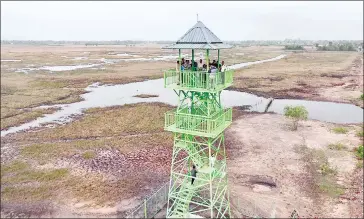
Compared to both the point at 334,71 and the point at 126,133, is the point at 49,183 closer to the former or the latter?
the point at 126,133

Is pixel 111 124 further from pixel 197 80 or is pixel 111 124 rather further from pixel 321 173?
pixel 197 80

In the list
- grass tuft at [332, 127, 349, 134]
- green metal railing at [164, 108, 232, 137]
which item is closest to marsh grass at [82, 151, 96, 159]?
green metal railing at [164, 108, 232, 137]

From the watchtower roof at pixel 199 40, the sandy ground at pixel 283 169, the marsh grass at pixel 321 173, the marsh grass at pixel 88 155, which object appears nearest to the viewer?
the watchtower roof at pixel 199 40

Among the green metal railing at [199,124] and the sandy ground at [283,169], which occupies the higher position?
the green metal railing at [199,124]

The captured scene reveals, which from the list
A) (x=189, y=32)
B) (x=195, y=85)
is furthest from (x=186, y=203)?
(x=189, y=32)

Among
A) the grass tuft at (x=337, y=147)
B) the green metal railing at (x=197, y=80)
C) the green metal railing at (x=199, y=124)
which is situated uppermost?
the green metal railing at (x=197, y=80)

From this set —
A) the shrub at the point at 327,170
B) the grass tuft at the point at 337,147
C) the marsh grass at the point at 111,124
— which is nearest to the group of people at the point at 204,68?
the shrub at the point at 327,170

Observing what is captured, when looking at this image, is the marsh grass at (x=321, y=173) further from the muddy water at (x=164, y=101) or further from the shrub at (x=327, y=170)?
the muddy water at (x=164, y=101)

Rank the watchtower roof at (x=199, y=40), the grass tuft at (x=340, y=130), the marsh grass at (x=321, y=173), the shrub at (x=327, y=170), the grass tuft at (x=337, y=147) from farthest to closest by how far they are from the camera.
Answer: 1. the grass tuft at (x=340, y=130)
2. the grass tuft at (x=337, y=147)
3. the shrub at (x=327, y=170)
4. the marsh grass at (x=321, y=173)
5. the watchtower roof at (x=199, y=40)
